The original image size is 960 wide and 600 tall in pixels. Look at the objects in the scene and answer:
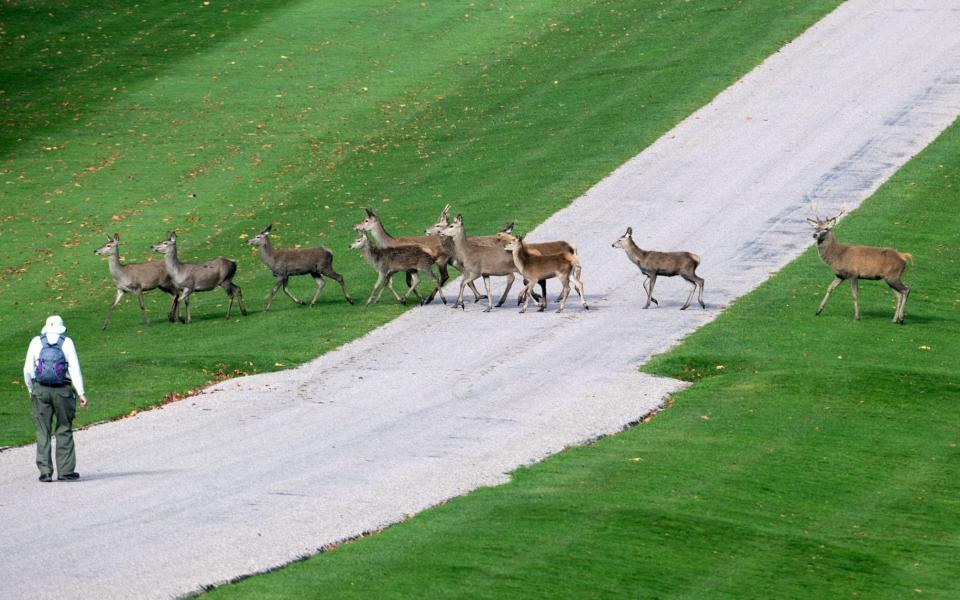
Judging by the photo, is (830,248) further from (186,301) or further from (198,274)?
(186,301)

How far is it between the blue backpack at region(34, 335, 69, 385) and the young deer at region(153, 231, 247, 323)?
12.5 meters

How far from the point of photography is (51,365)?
20062mm

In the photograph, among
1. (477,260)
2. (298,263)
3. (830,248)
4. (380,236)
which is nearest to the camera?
(830,248)

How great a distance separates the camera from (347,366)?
90.8ft

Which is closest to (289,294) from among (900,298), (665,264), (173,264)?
(173,264)

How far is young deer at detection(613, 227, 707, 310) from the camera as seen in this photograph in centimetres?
3114

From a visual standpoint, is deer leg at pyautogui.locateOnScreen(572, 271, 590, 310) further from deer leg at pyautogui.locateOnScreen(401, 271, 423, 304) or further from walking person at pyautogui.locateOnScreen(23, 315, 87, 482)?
walking person at pyautogui.locateOnScreen(23, 315, 87, 482)

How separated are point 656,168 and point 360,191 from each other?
8178mm

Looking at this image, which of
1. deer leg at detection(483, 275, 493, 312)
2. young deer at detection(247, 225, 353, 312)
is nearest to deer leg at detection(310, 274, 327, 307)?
young deer at detection(247, 225, 353, 312)

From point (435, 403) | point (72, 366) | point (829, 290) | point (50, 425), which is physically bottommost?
point (435, 403)

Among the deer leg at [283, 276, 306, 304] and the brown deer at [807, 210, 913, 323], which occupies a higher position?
the brown deer at [807, 210, 913, 323]

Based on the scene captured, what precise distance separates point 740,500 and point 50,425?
28.9 feet

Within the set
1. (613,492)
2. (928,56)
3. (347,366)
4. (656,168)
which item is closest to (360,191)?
(656,168)

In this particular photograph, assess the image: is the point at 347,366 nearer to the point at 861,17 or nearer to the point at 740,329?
the point at 740,329
